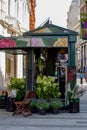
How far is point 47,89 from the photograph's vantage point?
1547cm

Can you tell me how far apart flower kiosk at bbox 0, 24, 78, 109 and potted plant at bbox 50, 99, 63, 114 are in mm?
713

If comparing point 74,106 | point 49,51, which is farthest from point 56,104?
point 49,51

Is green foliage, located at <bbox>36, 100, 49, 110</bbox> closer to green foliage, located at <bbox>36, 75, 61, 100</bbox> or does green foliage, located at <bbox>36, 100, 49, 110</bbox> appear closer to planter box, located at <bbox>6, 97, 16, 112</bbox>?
green foliage, located at <bbox>36, 75, 61, 100</bbox>

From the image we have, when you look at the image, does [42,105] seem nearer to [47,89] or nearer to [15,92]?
[47,89]

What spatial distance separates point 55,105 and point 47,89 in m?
0.68

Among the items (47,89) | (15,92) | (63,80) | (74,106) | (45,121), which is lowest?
(45,121)

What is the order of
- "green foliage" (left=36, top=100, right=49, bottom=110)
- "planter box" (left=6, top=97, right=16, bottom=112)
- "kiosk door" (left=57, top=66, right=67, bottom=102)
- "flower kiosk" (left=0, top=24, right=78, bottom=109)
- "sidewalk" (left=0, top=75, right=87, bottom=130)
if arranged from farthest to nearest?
"kiosk door" (left=57, top=66, right=67, bottom=102) < "planter box" (left=6, top=97, right=16, bottom=112) < "flower kiosk" (left=0, top=24, right=78, bottom=109) < "green foliage" (left=36, top=100, right=49, bottom=110) < "sidewalk" (left=0, top=75, right=87, bottom=130)

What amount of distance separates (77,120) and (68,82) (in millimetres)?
2611

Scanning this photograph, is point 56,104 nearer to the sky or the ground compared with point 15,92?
nearer to the ground

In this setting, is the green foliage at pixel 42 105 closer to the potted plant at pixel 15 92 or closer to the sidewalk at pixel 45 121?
the sidewalk at pixel 45 121

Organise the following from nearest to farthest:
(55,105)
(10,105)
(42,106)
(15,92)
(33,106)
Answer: (42,106), (55,105), (33,106), (10,105), (15,92)

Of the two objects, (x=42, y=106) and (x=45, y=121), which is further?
(x=42, y=106)

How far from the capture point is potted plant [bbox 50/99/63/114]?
15.2 meters

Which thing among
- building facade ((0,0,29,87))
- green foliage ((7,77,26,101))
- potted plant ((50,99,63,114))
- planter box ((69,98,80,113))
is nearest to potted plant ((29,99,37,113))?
potted plant ((50,99,63,114))
